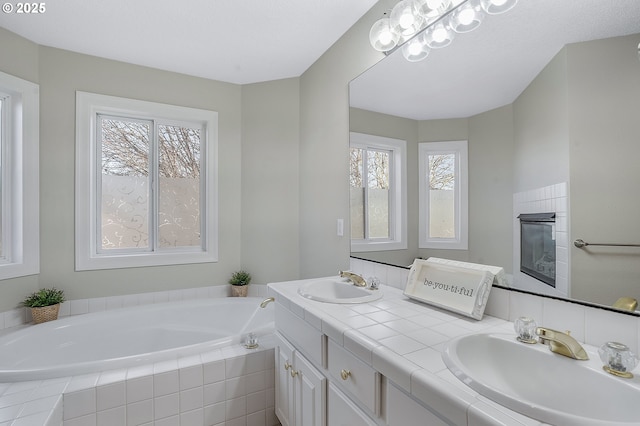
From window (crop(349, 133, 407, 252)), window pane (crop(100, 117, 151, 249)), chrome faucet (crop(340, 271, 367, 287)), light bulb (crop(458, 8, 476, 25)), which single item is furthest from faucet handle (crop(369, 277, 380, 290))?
window pane (crop(100, 117, 151, 249))

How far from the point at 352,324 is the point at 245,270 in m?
2.00

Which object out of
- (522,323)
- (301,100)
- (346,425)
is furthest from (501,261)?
(301,100)

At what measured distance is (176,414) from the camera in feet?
5.13

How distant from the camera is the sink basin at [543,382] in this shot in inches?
24.1

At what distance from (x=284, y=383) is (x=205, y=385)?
0.42 meters

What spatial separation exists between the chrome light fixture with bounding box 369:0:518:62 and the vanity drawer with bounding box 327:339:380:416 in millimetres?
1330

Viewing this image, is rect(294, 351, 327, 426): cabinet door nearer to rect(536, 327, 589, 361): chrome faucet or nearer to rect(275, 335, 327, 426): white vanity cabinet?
rect(275, 335, 327, 426): white vanity cabinet

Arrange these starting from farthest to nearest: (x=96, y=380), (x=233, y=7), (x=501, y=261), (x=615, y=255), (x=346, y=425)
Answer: (x=233, y=7) < (x=96, y=380) < (x=501, y=261) < (x=346, y=425) < (x=615, y=255)

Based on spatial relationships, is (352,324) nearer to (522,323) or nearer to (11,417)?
(522,323)

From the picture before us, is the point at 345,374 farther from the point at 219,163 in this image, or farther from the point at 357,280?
the point at 219,163

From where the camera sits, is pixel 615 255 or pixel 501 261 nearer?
Result: pixel 615 255

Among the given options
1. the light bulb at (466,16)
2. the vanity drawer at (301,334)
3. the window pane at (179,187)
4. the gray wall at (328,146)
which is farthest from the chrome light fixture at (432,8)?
the window pane at (179,187)

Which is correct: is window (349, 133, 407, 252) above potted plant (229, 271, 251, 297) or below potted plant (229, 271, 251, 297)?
above

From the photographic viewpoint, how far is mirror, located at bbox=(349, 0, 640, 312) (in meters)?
0.85
